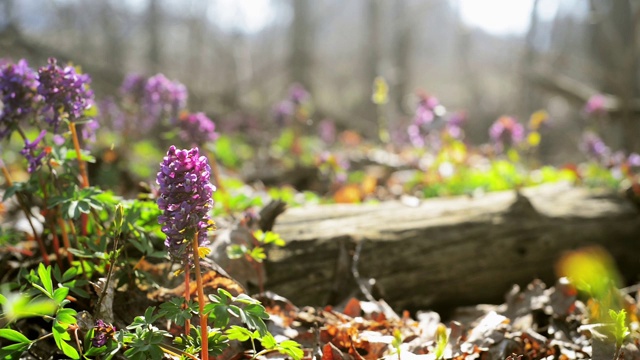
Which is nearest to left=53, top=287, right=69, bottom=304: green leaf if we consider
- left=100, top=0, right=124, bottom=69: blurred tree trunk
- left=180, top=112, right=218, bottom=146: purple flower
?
left=180, top=112, right=218, bottom=146: purple flower

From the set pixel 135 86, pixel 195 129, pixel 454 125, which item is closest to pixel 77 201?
pixel 195 129

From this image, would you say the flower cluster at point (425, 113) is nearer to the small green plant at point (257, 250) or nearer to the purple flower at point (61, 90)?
the small green plant at point (257, 250)

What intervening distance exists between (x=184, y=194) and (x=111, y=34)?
20.6 meters

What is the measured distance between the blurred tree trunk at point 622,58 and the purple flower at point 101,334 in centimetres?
825

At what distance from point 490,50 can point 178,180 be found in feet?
152

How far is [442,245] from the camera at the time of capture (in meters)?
3.49

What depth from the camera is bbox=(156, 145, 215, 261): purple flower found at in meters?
1.64

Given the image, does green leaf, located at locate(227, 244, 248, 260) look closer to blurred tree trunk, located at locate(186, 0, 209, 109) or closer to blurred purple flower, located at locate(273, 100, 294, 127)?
blurred purple flower, located at locate(273, 100, 294, 127)

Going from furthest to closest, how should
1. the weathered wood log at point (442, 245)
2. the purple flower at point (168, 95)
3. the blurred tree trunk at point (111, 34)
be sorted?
the blurred tree trunk at point (111, 34), the purple flower at point (168, 95), the weathered wood log at point (442, 245)

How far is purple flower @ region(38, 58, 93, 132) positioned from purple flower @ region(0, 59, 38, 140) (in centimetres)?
17

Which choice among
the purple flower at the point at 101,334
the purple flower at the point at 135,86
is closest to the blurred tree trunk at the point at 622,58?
the purple flower at the point at 135,86

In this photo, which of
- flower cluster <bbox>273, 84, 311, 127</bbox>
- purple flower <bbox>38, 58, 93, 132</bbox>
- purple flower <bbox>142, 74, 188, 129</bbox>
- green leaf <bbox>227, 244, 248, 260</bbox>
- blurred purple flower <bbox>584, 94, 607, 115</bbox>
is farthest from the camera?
flower cluster <bbox>273, 84, 311, 127</bbox>

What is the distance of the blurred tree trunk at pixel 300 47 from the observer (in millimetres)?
17500

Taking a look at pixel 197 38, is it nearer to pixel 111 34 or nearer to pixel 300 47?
pixel 111 34
